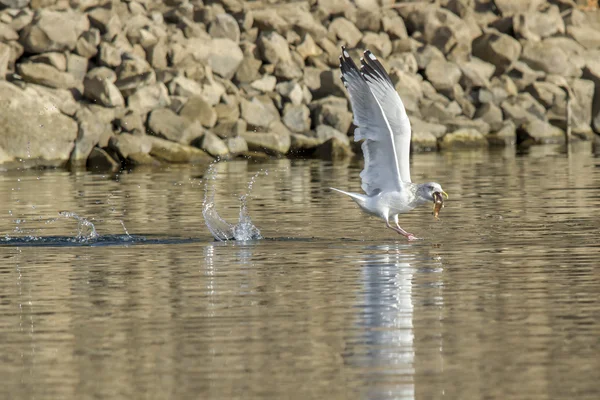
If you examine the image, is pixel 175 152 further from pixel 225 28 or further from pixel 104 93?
pixel 225 28

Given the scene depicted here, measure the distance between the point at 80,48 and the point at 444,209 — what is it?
16.7 metres

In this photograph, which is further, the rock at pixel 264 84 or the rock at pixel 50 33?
the rock at pixel 264 84

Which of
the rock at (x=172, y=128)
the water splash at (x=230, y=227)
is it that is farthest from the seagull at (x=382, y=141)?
the rock at (x=172, y=128)

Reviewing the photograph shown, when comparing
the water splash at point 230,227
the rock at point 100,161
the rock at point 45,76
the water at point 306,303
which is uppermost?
the rock at point 45,76

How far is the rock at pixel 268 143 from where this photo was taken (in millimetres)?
31094

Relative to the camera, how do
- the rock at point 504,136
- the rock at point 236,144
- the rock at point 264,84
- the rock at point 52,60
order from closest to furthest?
the rock at point 236,144
the rock at point 52,60
the rock at point 264,84
the rock at point 504,136

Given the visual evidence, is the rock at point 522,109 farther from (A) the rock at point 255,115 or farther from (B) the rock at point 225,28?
(B) the rock at point 225,28

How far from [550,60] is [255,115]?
10.5 meters

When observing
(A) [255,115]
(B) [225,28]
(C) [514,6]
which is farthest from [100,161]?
(C) [514,6]

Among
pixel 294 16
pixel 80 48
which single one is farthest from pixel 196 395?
pixel 294 16

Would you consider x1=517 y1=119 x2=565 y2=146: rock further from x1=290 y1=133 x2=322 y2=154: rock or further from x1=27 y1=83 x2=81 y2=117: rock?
x1=27 y1=83 x2=81 y2=117: rock

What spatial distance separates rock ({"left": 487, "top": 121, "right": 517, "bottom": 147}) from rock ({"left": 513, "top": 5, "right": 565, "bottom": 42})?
565 centimetres

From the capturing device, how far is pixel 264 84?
3425 cm

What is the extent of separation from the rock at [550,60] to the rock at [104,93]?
13.0 m
